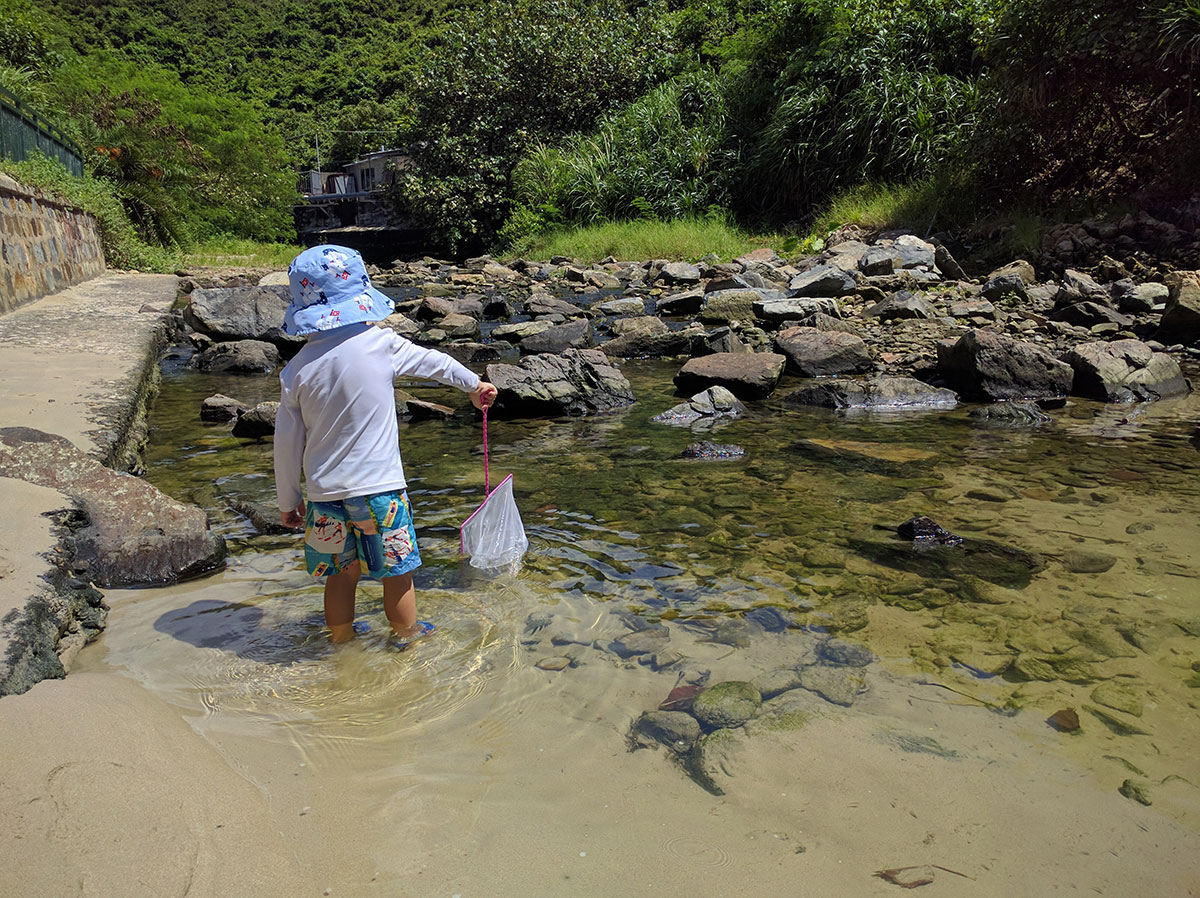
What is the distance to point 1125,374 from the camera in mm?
6805

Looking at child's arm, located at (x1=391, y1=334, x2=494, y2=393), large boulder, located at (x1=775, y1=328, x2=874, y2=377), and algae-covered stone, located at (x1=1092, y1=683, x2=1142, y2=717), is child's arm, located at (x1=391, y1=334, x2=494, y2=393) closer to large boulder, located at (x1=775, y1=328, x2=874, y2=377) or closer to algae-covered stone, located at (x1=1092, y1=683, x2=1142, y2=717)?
algae-covered stone, located at (x1=1092, y1=683, x2=1142, y2=717)

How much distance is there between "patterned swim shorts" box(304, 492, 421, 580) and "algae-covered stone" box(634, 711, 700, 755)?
38.9 inches

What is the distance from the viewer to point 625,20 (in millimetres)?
24156

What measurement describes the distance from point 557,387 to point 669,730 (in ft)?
15.8

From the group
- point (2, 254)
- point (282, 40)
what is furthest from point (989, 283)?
point (282, 40)

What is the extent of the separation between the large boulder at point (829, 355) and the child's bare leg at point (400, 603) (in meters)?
5.74

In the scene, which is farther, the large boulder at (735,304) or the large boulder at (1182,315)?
the large boulder at (735,304)

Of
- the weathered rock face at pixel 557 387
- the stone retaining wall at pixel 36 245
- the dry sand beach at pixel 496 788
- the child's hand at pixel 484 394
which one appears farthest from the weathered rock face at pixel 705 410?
the stone retaining wall at pixel 36 245

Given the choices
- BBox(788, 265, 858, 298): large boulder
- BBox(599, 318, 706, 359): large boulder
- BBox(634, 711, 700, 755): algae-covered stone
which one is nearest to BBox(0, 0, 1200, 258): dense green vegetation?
BBox(788, 265, 858, 298): large boulder

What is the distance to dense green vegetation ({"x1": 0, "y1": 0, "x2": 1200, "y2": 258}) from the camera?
12062 mm

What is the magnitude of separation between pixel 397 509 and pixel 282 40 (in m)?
75.1

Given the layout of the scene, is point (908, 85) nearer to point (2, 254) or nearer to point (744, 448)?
point (744, 448)

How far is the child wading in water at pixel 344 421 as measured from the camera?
2.76 m

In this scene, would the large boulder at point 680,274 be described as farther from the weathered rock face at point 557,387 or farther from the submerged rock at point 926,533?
the submerged rock at point 926,533
